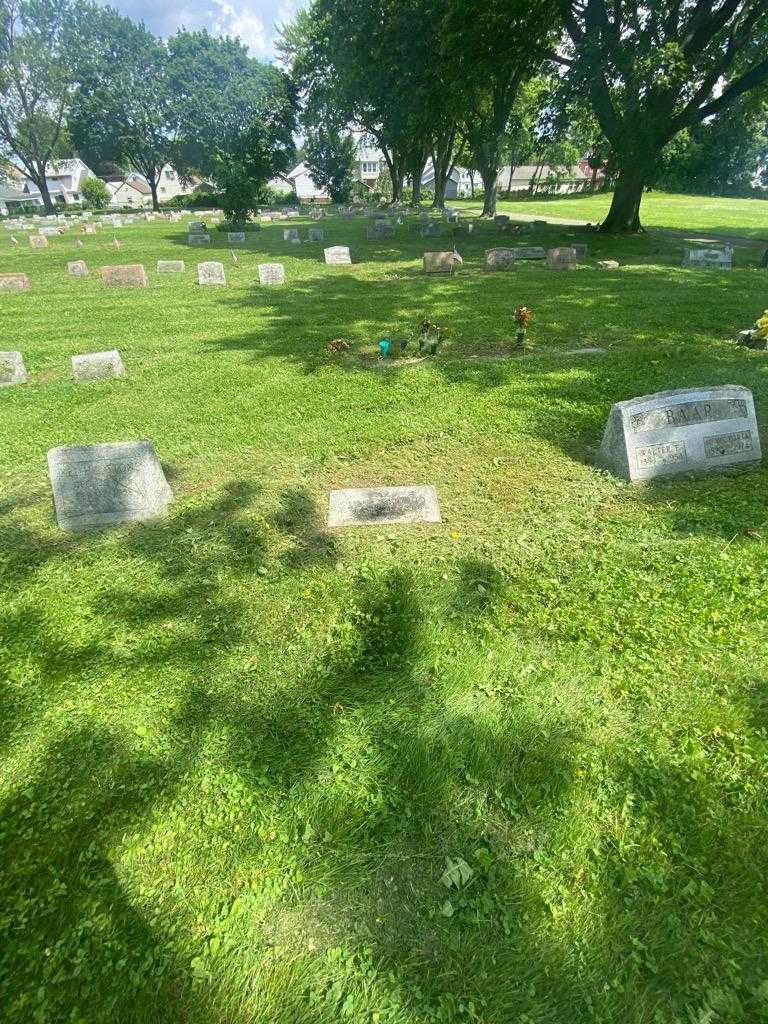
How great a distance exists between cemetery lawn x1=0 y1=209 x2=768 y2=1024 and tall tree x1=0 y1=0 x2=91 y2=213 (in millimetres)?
69472

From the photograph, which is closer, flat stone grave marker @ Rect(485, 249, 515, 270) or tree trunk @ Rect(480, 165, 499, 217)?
flat stone grave marker @ Rect(485, 249, 515, 270)

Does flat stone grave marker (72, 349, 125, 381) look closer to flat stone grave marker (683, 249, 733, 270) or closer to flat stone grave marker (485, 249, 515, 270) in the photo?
flat stone grave marker (485, 249, 515, 270)

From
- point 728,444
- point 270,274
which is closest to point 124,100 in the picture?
point 270,274

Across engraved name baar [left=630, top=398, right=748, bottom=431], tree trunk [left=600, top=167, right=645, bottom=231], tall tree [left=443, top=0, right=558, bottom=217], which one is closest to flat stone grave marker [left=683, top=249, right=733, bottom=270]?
tree trunk [left=600, top=167, right=645, bottom=231]

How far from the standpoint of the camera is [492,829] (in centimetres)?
251

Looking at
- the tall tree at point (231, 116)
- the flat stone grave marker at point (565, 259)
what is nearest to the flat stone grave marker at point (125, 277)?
the flat stone grave marker at point (565, 259)

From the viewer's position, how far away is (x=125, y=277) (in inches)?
616

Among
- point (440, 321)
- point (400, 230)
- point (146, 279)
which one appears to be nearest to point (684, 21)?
point (400, 230)

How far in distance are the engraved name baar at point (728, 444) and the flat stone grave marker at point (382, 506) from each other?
9.27 feet

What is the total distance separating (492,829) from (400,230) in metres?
33.8

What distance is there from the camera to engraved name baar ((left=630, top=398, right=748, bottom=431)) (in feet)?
16.7

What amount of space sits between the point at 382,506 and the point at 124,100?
270 ft

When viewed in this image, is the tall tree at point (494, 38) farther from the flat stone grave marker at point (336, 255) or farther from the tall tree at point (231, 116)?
the tall tree at point (231, 116)

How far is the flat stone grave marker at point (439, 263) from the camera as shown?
16.3 metres
